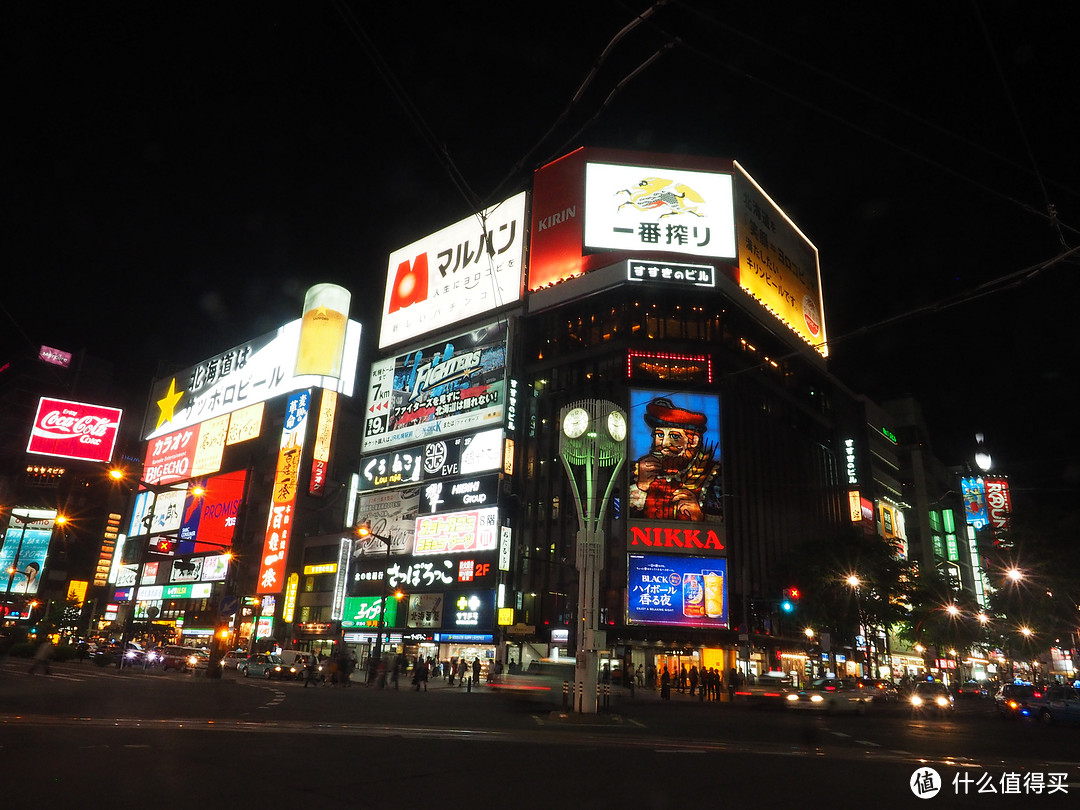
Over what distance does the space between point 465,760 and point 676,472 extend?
150ft

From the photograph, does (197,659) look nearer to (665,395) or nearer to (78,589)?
(665,395)

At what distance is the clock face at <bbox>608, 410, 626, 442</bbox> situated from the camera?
22.1 metres

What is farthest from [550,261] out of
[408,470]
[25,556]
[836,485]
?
[25,556]

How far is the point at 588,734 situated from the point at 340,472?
63067 mm

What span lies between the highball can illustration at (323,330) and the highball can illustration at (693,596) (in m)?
37.4

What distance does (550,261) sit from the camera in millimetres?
62438

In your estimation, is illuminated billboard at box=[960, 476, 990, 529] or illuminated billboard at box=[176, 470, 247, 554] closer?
illuminated billboard at box=[176, 470, 247, 554]

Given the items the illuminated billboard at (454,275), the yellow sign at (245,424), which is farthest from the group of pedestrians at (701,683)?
the yellow sign at (245,424)

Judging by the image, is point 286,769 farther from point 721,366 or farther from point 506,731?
point 721,366

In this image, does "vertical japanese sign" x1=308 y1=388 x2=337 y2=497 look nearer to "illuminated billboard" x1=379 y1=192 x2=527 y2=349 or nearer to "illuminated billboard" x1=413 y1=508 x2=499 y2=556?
"illuminated billboard" x1=379 y1=192 x2=527 y2=349

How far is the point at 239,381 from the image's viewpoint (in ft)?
253

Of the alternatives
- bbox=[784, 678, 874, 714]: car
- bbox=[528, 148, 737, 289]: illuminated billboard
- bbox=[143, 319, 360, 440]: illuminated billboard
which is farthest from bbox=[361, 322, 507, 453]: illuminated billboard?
bbox=[784, 678, 874, 714]: car

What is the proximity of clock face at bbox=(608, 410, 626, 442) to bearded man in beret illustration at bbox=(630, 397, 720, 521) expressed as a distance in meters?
32.3

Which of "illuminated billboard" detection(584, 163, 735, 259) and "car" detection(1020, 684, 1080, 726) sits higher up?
"illuminated billboard" detection(584, 163, 735, 259)
